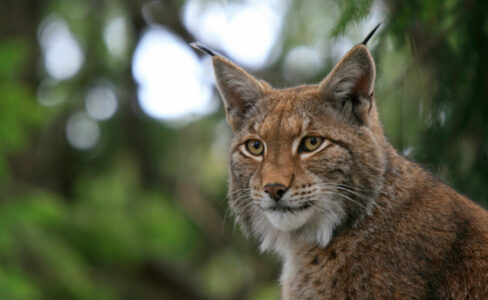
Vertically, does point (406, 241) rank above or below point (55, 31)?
above

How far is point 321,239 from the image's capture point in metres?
4.00

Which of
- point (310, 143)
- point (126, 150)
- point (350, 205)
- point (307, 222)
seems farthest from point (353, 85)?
point (126, 150)

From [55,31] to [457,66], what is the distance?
36.4ft

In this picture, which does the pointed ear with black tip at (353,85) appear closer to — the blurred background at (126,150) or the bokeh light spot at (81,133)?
the blurred background at (126,150)

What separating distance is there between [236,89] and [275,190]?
1078 mm

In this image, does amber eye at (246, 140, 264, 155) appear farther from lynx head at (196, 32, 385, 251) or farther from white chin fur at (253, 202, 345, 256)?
white chin fur at (253, 202, 345, 256)

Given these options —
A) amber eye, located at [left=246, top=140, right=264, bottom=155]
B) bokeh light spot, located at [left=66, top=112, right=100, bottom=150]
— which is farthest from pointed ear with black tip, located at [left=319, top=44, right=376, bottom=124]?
bokeh light spot, located at [left=66, top=112, right=100, bottom=150]

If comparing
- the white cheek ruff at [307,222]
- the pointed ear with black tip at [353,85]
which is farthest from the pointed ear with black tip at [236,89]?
the white cheek ruff at [307,222]

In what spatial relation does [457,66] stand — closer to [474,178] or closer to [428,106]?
[428,106]

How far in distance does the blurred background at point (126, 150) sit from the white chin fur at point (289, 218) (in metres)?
1.22

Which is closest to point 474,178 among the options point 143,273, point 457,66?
point 457,66

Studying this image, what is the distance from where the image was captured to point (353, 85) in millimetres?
3990

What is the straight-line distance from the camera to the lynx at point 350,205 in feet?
11.7

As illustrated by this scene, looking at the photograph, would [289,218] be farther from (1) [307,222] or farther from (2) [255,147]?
(2) [255,147]
